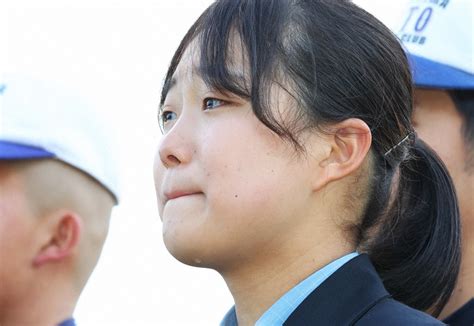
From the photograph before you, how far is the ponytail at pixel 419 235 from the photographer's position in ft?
9.87

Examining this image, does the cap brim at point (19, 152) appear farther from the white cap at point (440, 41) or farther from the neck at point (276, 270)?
the white cap at point (440, 41)

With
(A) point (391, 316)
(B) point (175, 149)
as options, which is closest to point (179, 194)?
(B) point (175, 149)

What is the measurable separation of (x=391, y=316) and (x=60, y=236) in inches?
32.3

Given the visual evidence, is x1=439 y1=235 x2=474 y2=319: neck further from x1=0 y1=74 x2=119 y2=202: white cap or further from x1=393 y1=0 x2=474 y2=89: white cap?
x1=0 y1=74 x2=119 y2=202: white cap

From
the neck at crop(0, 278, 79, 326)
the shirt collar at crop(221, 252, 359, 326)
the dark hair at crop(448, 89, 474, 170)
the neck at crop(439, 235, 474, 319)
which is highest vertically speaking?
the dark hair at crop(448, 89, 474, 170)

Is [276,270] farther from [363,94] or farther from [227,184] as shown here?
[363,94]

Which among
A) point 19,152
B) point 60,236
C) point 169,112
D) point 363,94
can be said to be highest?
point 363,94

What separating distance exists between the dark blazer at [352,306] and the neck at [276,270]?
0.28ft

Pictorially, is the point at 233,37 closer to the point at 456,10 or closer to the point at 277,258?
the point at 277,258

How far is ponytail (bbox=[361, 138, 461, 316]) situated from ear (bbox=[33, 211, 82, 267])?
0.79m

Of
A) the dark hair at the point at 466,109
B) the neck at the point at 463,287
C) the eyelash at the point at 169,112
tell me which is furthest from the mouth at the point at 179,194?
the dark hair at the point at 466,109

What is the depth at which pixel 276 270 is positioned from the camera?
2688 mm

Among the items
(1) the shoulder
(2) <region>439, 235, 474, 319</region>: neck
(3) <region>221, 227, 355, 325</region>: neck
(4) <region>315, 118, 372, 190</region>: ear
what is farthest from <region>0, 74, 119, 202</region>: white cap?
(2) <region>439, 235, 474, 319</region>: neck

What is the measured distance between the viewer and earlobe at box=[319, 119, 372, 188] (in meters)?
2.73
